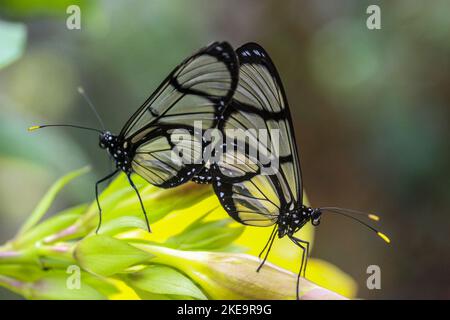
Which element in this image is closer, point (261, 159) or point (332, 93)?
point (261, 159)

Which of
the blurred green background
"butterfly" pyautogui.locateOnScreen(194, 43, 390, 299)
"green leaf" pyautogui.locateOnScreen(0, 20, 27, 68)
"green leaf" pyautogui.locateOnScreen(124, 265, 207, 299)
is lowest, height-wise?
"green leaf" pyautogui.locateOnScreen(124, 265, 207, 299)

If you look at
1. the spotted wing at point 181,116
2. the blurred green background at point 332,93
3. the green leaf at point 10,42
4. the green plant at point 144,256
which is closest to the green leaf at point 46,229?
the green plant at point 144,256

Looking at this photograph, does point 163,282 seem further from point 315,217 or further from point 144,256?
point 315,217

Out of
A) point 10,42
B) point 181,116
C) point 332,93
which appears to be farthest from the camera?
point 332,93

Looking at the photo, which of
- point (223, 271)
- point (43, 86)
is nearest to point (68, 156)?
point (223, 271)

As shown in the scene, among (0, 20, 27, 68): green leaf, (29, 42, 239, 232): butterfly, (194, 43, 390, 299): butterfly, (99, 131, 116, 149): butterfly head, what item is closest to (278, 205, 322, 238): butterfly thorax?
(194, 43, 390, 299): butterfly

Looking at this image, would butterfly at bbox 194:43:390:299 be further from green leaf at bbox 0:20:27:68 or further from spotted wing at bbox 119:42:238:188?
green leaf at bbox 0:20:27:68

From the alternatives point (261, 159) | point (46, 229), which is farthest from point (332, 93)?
point (46, 229)
